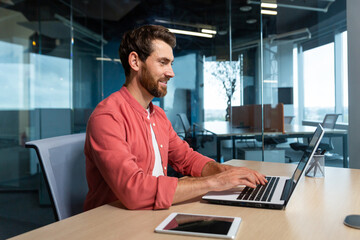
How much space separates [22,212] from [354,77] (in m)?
3.68

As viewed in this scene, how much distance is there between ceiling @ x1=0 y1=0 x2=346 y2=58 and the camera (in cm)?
322

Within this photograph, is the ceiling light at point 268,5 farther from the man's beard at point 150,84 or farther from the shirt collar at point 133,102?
the shirt collar at point 133,102

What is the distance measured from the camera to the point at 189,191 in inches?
40.6

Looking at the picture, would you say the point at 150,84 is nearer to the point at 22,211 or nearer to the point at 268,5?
the point at 268,5

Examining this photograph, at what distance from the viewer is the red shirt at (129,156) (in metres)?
1.00

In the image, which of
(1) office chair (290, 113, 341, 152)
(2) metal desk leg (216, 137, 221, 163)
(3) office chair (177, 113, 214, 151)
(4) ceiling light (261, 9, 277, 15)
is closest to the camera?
(1) office chair (290, 113, 341, 152)

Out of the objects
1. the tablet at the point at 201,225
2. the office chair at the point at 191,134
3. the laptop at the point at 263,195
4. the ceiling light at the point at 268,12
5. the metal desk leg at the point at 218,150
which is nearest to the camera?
the tablet at the point at 201,225

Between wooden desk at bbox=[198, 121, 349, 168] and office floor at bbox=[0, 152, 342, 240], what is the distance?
0.20 meters

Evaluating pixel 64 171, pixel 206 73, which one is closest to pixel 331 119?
pixel 206 73

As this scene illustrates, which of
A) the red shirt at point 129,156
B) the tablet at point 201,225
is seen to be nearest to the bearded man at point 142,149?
the red shirt at point 129,156

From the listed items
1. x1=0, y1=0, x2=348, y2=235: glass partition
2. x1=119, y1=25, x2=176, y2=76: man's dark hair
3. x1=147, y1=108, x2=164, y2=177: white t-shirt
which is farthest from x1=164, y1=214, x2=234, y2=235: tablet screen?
x1=0, y1=0, x2=348, y2=235: glass partition

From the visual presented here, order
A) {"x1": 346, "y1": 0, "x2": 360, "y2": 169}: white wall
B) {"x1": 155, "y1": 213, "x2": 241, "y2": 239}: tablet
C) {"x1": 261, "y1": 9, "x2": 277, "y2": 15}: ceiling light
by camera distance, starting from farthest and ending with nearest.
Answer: {"x1": 261, "y1": 9, "x2": 277, "y2": 15}: ceiling light → {"x1": 346, "y1": 0, "x2": 360, "y2": 169}: white wall → {"x1": 155, "y1": 213, "x2": 241, "y2": 239}: tablet

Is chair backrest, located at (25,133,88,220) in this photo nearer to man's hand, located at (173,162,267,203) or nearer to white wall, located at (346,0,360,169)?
man's hand, located at (173,162,267,203)

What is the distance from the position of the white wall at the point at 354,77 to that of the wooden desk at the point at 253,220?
200cm
